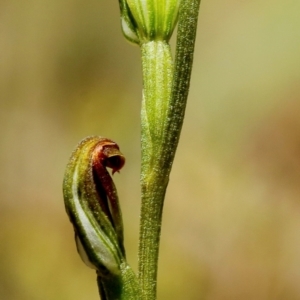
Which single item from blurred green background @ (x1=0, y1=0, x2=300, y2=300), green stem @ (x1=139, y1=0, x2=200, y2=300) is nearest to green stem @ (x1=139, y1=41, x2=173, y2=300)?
green stem @ (x1=139, y1=0, x2=200, y2=300)

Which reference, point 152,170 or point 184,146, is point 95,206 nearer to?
point 152,170

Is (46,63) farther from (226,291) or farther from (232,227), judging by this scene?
(226,291)

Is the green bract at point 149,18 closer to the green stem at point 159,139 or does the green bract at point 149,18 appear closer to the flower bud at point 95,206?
the green stem at point 159,139

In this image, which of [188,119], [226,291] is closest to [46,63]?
[188,119]

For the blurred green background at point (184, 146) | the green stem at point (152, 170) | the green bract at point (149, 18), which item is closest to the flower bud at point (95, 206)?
the green stem at point (152, 170)

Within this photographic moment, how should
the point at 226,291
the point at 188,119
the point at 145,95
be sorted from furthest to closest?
the point at 188,119, the point at 226,291, the point at 145,95

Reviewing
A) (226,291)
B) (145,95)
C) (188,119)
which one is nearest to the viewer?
(145,95)

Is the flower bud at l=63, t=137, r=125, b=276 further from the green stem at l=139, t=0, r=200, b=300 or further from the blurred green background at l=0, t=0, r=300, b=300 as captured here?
the blurred green background at l=0, t=0, r=300, b=300

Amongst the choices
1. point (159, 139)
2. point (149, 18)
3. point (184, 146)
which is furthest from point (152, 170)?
point (184, 146)
